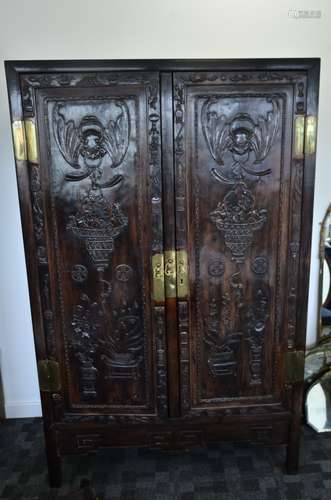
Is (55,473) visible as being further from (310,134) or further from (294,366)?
(310,134)

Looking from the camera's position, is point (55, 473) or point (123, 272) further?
point (55, 473)

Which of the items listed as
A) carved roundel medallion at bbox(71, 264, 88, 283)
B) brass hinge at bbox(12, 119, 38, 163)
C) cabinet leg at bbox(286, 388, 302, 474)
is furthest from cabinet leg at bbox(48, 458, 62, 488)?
brass hinge at bbox(12, 119, 38, 163)

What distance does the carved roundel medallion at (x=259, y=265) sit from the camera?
4.99ft

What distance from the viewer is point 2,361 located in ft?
7.34

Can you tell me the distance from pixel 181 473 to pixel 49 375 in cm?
82

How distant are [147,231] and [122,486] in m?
1.21

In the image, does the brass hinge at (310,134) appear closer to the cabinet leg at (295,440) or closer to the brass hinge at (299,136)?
the brass hinge at (299,136)

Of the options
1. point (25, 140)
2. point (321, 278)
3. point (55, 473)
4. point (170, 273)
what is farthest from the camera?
point (321, 278)

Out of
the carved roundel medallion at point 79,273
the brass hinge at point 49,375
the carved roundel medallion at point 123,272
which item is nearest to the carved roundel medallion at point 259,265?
the carved roundel medallion at point 123,272

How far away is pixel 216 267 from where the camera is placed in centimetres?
152

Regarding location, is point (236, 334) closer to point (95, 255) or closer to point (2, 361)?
point (95, 255)

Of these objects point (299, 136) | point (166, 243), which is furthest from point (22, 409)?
point (299, 136)

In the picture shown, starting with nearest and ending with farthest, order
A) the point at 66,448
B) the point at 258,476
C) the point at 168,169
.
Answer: the point at 168,169, the point at 66,448, the point at 258,476

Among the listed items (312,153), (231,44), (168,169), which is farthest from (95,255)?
(231,44)
